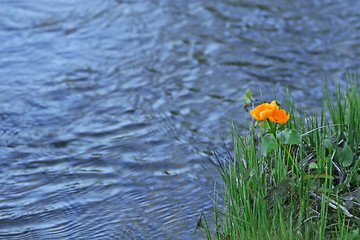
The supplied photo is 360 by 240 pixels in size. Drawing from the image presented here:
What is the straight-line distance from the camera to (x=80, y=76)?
5438 mm

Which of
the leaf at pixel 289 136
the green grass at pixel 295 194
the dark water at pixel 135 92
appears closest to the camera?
the green grass at pixel 295 194

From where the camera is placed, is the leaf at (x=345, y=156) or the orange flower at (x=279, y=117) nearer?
the orange flower at (x=279, y=117)

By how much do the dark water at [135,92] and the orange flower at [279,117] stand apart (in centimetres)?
99

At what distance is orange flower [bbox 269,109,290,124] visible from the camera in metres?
2.55

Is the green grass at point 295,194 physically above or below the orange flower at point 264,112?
below

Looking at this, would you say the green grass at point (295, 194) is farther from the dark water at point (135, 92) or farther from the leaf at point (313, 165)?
the dark water at point (135, 92)

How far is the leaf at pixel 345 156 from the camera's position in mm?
2762

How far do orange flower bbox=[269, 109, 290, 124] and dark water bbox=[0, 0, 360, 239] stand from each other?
99 cm

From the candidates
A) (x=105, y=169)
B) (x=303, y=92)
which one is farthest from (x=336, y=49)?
(x=105, y=169)

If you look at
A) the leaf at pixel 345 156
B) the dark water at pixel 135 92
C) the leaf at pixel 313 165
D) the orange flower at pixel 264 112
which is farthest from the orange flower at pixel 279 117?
the dark water at pixel 135 92

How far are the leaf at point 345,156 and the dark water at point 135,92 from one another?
950 millimetres

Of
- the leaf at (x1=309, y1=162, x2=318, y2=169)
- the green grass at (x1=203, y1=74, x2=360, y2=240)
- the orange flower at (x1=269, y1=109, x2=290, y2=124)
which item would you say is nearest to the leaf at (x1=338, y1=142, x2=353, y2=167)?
the green grass at (x1=203, y1=74, x2=360, y2=240)

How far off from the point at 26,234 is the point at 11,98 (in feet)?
7.10

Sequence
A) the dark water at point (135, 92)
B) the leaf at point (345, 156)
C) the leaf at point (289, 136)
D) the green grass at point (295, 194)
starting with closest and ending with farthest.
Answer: the green grass at point (295, 194) → the leaf at point (289, 136) → the leaf at point (345, 156) → the dark water at point (135, 92)
